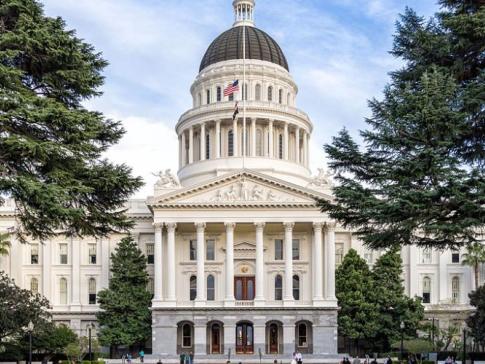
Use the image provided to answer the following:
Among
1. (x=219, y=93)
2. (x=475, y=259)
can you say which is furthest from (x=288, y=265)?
(x=219, y=93)

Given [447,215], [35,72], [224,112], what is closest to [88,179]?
[35,72]

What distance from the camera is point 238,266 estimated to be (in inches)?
3314

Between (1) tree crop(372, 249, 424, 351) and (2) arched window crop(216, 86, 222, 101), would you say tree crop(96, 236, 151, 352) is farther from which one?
(2) arched window crop(216, 86, 222, 101)

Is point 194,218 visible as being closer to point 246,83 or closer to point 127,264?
point 127,264

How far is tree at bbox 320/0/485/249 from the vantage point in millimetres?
19891

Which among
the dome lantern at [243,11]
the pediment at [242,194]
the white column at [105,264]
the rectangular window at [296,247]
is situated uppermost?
the dome lantern at [243,11]

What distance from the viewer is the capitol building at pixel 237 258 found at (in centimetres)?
7988

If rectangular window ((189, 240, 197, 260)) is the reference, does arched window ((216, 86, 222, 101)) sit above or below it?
above

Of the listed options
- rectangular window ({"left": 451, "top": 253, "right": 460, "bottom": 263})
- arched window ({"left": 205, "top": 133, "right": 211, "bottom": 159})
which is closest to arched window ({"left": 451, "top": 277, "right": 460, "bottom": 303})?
rectangular window ({"left": 451, "top": 253, "right": 460, "bottom": 263})

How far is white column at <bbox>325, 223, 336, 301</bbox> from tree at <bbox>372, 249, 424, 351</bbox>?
3.93 metres

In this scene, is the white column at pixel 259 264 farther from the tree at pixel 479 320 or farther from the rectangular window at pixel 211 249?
the tree at pixel 479 320

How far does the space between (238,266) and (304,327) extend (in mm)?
8867

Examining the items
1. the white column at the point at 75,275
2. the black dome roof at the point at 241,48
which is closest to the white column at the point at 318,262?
the white column at the point at 75,275

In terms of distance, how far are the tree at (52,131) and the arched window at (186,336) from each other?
59.6 meters
